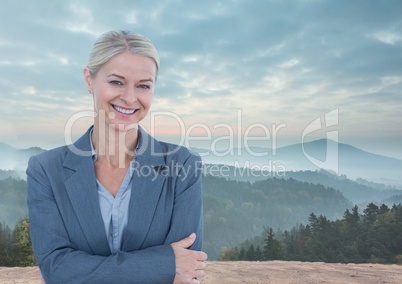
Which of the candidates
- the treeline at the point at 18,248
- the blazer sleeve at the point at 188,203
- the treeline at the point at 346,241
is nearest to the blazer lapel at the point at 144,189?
the blazer sleeve at the point at 188,203

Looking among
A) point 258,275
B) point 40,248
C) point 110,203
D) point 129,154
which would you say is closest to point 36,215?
point 40,248

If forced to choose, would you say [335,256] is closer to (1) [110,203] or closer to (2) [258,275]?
(2) [258,275]

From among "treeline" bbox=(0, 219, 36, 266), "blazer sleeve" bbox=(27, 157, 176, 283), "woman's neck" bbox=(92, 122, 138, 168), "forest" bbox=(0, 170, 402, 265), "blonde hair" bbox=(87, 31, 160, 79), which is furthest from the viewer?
"forest" bbox=(0, 170, 402, 265)

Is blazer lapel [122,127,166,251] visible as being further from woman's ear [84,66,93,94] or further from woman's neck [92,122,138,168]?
woman's ear [84,66,93,94]

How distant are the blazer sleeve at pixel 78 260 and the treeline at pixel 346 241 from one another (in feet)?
61.0

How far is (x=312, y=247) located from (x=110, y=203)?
20382mm

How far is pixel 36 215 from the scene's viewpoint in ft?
8.25

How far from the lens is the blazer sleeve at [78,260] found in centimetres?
231

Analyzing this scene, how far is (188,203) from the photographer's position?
8.58 feet

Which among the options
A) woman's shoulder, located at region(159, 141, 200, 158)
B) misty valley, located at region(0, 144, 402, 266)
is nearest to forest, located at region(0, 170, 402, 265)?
misty valley, located at region(0, 144, 402, 266)

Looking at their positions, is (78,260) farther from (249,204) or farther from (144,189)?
(249,204)

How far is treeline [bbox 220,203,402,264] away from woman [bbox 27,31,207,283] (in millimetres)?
18392

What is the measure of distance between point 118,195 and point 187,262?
58 centimetres

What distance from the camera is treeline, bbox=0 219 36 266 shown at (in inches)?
736
